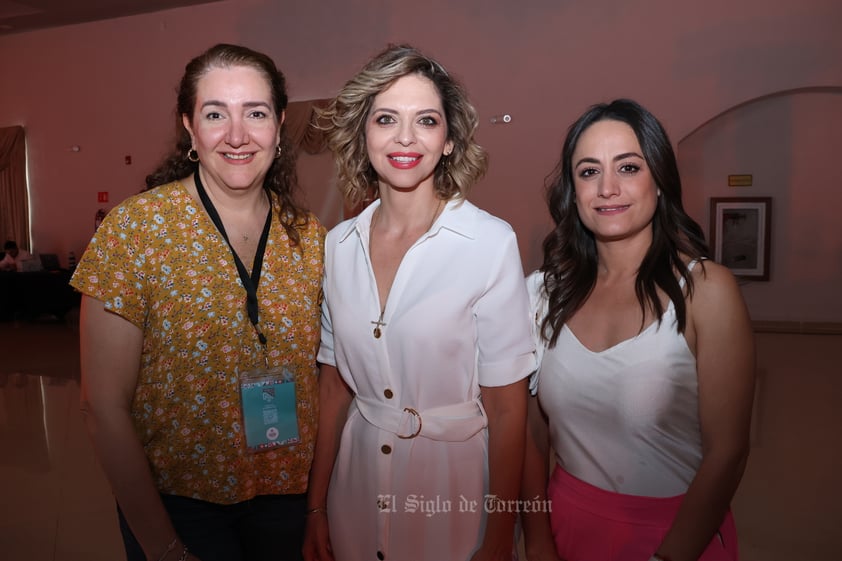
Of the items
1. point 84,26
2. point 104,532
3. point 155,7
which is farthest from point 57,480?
point 84,26

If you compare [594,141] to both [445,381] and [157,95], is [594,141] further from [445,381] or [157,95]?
[157,95]

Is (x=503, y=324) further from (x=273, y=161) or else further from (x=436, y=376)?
(x=273, y=161)

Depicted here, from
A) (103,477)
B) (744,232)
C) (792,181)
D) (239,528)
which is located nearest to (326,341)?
(239,528)

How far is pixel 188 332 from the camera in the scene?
177 cm

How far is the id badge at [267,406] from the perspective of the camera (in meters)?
1.84

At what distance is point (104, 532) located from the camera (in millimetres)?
3742

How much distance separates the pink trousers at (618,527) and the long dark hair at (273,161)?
120 centimetres

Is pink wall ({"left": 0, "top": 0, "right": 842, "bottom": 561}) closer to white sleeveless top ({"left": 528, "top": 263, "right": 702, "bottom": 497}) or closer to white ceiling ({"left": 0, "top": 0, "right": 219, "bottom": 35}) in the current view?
white ceiling ({"left": 0, "top": 0, "right": 219, "bottom": 35})

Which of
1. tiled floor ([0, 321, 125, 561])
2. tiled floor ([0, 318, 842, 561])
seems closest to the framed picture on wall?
tiled floor ([0, 318, 842, 561])

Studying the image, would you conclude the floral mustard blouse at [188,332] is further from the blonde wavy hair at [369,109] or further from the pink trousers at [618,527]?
the pink trousers at [618,527]

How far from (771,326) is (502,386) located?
8.68 meters

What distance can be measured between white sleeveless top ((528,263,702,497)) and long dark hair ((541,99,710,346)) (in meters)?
0.10

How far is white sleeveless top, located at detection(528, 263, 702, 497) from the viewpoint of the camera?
5.84ft

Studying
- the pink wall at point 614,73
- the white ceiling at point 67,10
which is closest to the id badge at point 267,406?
the pink wall at point 614,73
